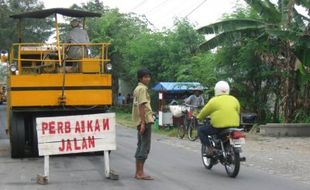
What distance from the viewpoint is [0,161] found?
525 inches

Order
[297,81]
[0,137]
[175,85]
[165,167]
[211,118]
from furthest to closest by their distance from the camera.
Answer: [175,85]
[297,81]
[0,137]
[165,167]
[211,118]

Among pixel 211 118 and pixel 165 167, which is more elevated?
pixel 211 118

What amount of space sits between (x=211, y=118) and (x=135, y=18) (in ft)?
121

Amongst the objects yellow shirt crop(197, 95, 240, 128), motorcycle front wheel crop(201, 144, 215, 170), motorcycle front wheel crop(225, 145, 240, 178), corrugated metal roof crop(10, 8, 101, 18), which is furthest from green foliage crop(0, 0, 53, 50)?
motorcycle front wheel crop(225, 145, 240, 178)

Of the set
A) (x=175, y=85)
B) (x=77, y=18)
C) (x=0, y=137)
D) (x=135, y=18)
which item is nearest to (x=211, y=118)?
(x=77, y=18)

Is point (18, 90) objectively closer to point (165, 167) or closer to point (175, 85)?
point (165, 167)

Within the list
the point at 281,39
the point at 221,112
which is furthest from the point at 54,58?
the point at 281,39

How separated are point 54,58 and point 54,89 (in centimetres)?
152

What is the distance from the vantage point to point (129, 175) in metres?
10.9

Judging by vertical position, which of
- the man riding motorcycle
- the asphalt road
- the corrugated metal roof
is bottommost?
the asphalt road

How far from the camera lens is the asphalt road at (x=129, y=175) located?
9805mm

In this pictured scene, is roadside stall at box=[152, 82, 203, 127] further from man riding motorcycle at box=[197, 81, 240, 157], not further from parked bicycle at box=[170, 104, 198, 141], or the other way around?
man riding motorcycle at box=[197, 81, 240, 157]

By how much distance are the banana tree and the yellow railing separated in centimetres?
817

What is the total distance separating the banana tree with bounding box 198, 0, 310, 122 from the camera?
20922 millimetres
